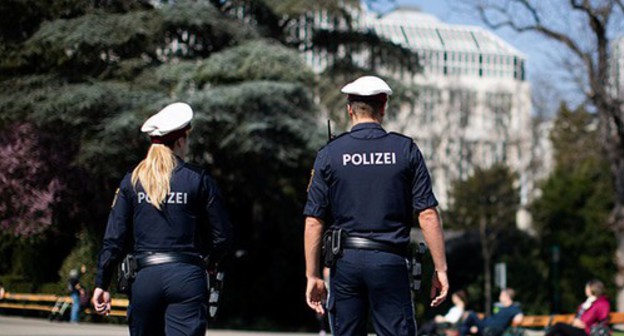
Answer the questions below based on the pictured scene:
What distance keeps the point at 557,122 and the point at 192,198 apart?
203 feet

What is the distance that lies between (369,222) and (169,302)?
1.13m

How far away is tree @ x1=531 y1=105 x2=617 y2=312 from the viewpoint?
53938mm

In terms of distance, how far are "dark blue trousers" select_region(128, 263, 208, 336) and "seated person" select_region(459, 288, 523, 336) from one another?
11.2 m

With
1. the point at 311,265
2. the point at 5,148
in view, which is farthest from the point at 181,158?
the point at 5,148

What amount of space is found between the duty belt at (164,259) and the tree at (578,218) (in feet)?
157

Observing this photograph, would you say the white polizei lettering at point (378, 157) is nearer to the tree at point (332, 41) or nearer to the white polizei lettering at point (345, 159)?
the white polizei lettering at point (345, 159)

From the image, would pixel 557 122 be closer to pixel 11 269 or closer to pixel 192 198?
pixel 11 269

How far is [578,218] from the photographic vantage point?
185ft

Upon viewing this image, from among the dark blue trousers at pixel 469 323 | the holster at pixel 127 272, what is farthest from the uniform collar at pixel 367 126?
the dark blue trousers at pixel 469 323

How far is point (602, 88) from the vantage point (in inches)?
1395

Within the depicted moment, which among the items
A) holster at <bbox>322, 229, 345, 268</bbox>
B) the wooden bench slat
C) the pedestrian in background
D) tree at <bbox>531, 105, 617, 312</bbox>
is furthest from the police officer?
tree at <bbox>531, 105, 617, 312</bbox>

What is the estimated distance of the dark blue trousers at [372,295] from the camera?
18.6ft

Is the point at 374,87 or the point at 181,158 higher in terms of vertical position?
the point at 374,87

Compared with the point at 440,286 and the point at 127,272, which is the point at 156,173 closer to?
the point at 127,272
